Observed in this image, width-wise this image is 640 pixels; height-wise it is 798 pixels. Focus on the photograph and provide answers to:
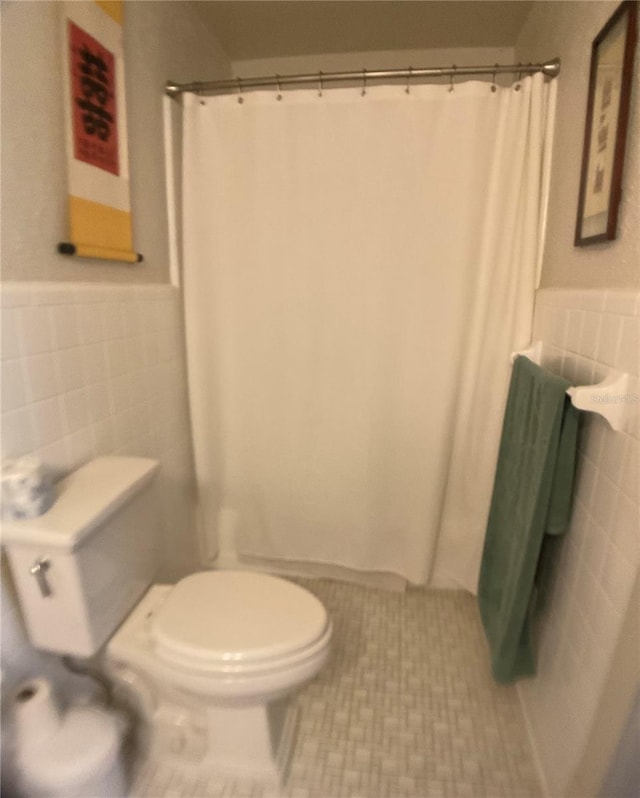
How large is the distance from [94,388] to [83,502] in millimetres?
331

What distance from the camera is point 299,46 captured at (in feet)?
5.88

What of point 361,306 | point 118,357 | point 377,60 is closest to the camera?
point 118,357

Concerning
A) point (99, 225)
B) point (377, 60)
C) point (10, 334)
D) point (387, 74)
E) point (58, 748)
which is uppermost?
point (377, 60)

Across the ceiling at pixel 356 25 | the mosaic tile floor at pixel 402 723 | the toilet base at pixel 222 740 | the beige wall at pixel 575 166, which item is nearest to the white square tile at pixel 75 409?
the toilet base at pixel 222 740

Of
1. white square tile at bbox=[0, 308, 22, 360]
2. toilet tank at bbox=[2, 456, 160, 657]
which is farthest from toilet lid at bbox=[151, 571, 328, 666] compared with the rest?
white square tile at bbox=[0, 308, 22, 360]

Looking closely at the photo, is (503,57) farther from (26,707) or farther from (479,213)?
(26,707)

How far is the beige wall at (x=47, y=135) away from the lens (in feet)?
2.95

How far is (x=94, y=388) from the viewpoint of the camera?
1168mm

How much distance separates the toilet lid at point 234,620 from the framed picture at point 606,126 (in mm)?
1050

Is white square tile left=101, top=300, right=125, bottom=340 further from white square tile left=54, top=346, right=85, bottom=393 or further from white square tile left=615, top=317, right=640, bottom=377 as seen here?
white square tile left=615, top=317, right=640, bottom=377

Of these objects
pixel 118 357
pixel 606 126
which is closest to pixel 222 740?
pixel 118 357

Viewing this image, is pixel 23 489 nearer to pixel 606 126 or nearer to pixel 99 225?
pixel 99 225

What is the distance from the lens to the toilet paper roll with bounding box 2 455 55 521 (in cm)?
87

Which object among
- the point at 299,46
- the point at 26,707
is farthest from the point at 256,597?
the point at 299,46
